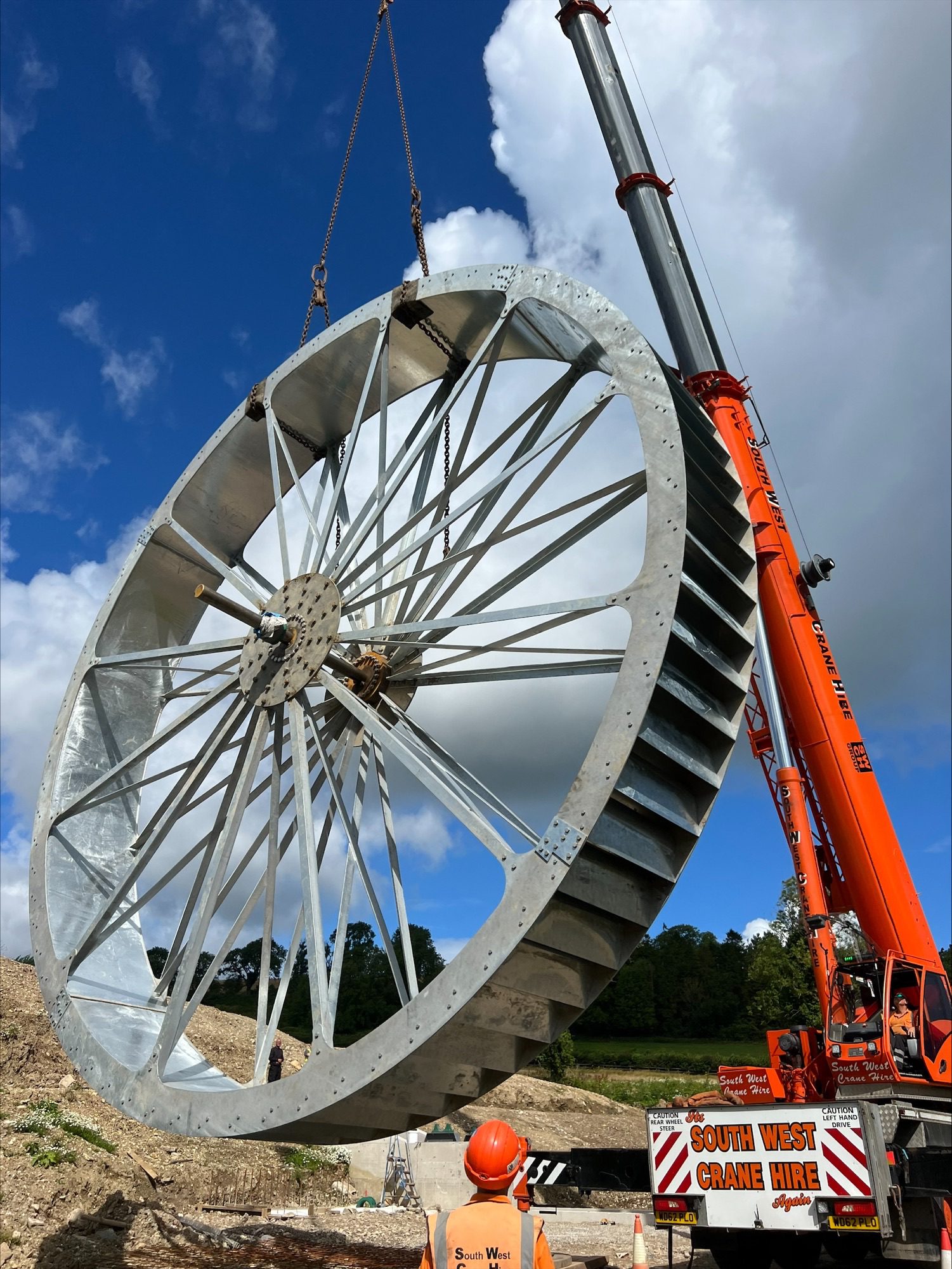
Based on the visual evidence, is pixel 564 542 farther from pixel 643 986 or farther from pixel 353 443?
pixel 643 986

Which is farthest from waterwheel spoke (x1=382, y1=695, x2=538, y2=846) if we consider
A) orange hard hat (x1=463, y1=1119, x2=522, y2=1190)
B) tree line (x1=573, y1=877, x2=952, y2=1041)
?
tree line (x1=573, y1=877, x2=952, y2=1041)

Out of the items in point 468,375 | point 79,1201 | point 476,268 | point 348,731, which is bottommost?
point 79,1201

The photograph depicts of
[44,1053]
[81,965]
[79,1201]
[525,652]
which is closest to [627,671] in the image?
[525,652]

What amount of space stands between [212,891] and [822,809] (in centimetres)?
642

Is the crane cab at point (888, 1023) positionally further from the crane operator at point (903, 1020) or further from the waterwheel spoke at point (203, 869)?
the waterwheel spoke at point (203, 869)

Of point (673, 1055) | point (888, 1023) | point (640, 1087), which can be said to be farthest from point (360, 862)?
point (673, 1055)

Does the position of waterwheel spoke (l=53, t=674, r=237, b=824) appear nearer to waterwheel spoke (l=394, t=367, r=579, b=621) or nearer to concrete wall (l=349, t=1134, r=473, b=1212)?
waterwheel spoke (l=394, t=367, r=579, b=621)

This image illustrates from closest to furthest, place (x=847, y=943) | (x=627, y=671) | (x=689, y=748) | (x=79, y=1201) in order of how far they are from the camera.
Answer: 1. (x=627, y=671)
2. (x=689, y=748)
3. (x=79, y=1201)
4. (x=847, y=943)

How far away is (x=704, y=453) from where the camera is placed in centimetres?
820

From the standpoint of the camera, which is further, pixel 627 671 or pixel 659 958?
pixel 659 958

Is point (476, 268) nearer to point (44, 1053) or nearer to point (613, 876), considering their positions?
point (613, 876)

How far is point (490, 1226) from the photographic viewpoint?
9.06ft

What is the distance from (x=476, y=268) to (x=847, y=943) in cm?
2657

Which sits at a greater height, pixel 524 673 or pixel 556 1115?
pixel 524 673
